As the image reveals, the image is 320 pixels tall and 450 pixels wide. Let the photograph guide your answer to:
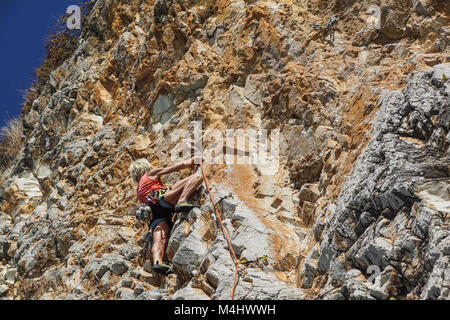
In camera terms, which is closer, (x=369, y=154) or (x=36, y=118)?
(x=369, y=154)

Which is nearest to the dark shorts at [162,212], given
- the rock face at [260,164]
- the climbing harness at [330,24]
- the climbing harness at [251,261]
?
the rock face at [260,164]

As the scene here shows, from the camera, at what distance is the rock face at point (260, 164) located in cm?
554

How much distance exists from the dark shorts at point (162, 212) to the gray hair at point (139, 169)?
1.41m

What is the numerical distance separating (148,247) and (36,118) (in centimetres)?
999

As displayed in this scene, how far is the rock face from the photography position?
554cm

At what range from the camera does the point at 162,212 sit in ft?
28.3

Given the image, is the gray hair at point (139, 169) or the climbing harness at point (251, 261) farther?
the gray hair at point (139, 169)

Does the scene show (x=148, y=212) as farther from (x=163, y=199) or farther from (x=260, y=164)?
(x=260, y=164)

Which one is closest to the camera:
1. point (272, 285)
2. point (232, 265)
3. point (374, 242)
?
point (374, 242)

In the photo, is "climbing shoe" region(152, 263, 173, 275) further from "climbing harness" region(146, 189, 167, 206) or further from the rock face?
"climbing harness" region(146, 189, 167, 206)

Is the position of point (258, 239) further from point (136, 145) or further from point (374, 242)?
point (136, 145)

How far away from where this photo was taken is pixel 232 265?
6.80 metres

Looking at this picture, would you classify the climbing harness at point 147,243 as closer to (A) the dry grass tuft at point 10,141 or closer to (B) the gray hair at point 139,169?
(B) the gray hair at point 139,169

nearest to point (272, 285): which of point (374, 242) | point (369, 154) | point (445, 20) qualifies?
point (374, 242)
